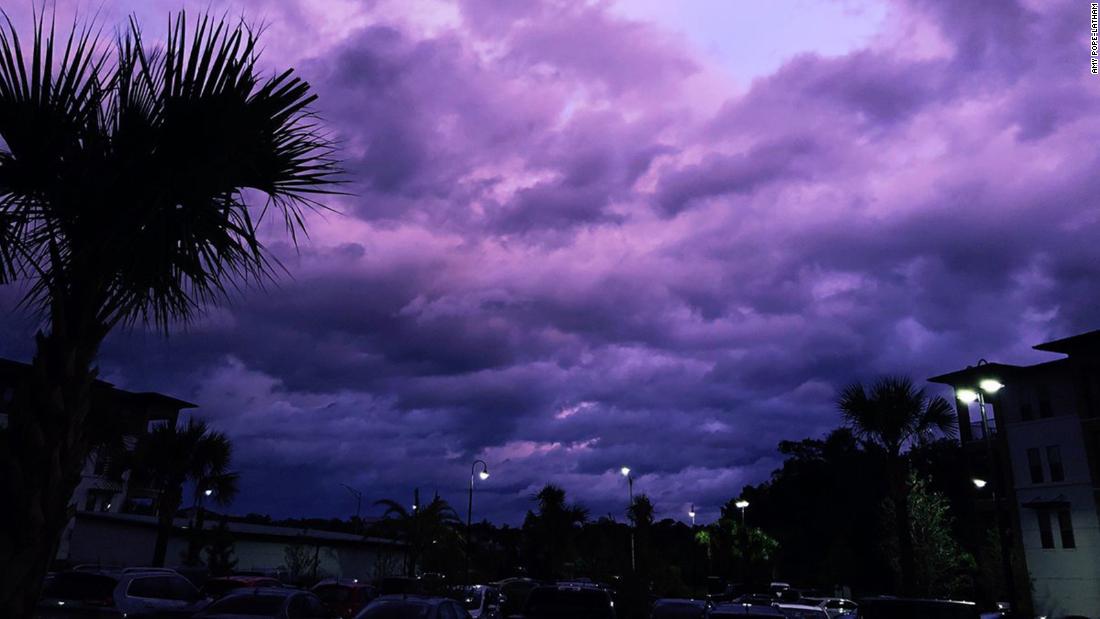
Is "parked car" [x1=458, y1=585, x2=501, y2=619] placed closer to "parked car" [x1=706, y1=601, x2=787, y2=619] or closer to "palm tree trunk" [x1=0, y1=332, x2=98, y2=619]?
"parked car" [x1=706, y1=601, x2=787, y2=619]

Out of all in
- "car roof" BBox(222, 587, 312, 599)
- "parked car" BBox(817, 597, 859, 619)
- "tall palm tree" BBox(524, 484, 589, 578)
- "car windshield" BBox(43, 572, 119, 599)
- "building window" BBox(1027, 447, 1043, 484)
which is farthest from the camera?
"tall palm tree" BBox(524, 484, 589, 578)

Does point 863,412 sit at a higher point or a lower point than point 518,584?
higher

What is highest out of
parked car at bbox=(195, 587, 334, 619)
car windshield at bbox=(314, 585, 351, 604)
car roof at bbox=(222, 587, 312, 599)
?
car roof at bbox=(222, 587, 312, 599)

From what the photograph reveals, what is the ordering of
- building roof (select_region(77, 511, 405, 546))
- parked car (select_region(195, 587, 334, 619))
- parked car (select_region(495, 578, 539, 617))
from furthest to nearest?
building roof (select_region(77, 511, 405, 546))
parked car (select_region(495, 578, 539, 617))
parked car (select_region(195, 587, 334, 619))

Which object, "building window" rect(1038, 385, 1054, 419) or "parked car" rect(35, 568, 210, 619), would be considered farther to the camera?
"building window" rect(1038, 385, 1054, 419)

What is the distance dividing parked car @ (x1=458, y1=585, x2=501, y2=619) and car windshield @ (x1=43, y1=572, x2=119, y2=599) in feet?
38.1

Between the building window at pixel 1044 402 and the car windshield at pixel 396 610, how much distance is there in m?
43.7

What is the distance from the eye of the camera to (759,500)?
84.1 m

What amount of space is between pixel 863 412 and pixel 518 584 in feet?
73.2

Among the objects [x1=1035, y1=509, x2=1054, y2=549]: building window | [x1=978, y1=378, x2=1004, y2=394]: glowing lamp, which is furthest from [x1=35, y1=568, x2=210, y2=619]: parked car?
[x1=1035, y1=509, x2=1054, y2=549]: building window

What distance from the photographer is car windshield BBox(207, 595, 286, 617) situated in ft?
49.1

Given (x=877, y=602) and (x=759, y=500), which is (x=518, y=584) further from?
(x=759, y=500)

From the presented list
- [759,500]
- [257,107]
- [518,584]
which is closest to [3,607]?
[257,107]

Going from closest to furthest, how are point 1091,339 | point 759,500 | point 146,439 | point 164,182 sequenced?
point 164,182 < point 146,439 < point 1091,339 < point 759,500
